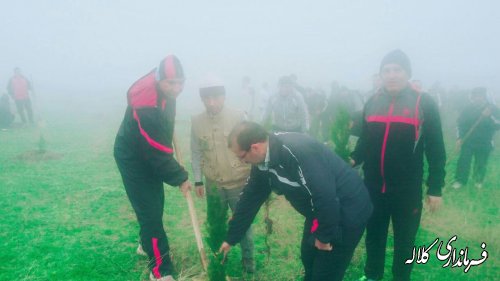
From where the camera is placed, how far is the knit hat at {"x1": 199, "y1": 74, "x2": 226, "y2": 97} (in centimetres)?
385

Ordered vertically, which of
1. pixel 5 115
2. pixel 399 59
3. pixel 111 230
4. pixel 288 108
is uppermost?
pixel 399 59

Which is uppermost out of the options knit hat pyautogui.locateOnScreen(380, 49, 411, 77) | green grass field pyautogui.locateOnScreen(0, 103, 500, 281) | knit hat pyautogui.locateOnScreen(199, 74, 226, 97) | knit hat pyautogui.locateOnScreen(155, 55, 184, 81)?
knit hat pyautogui.locateOnScreen(155, 55, 184, 81)

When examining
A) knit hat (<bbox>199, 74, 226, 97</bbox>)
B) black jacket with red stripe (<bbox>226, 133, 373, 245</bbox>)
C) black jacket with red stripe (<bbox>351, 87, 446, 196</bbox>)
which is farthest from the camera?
knit hat (<bbox>199, 74, 226, 97</bbox>)

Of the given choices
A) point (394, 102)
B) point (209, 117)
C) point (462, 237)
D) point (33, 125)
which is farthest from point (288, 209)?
point (33, 125)

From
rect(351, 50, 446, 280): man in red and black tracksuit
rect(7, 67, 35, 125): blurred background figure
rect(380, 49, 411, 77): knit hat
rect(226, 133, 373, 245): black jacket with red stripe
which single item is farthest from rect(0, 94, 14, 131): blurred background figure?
rect(380, 49, 411, 77): knit hat

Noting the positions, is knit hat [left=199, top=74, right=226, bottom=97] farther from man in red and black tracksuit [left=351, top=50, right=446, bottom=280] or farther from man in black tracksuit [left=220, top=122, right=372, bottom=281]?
man in red and black tracksuit [left=351, top=50, right=446, bottom=280]

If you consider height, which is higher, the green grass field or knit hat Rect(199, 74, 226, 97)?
knit hat Rect(199, 74, 226, 97)

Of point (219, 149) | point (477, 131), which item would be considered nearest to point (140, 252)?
point (219, 149)

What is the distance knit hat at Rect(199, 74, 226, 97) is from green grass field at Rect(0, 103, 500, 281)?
6.45 ft

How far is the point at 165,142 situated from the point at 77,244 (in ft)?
8.27

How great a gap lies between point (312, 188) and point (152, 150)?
169cm

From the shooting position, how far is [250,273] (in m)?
→ 4.36

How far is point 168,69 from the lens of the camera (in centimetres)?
349

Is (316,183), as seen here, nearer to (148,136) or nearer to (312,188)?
(312,188)
